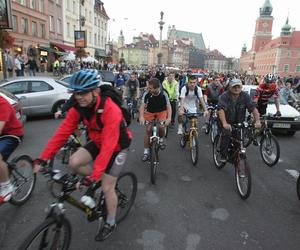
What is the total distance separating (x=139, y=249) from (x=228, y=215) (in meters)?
1.50

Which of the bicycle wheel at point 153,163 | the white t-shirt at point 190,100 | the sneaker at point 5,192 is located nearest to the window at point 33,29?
the white t-shirt at point 190,100

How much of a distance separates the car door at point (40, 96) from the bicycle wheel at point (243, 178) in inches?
314

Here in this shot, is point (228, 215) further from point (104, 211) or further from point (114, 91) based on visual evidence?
point (114, 91)

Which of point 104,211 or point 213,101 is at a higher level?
point 213,101

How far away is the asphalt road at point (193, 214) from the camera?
3.34 meters

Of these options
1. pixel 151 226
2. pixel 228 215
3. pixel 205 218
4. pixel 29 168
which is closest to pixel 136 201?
pixel 151 226

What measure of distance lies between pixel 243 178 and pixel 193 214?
1222mm

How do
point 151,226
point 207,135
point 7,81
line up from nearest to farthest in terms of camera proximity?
point 151,226
point 207,135
point 7,81

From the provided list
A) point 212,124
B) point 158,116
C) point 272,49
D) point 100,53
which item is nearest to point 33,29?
point 100,53

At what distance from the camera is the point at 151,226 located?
3664mm

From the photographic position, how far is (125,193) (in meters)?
3.85

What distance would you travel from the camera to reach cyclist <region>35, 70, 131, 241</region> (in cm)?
274

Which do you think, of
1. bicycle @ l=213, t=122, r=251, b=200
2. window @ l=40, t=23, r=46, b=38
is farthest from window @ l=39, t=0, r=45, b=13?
bicycle @ l=213, t=122, r=251, b=200

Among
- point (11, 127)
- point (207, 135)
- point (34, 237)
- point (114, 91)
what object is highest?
point (114, 91)
